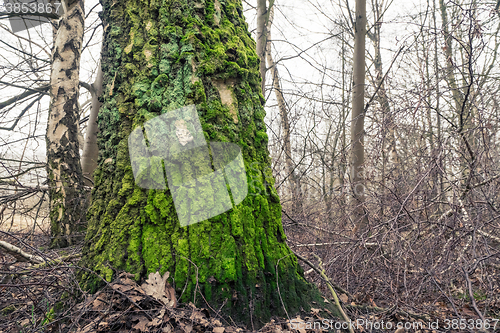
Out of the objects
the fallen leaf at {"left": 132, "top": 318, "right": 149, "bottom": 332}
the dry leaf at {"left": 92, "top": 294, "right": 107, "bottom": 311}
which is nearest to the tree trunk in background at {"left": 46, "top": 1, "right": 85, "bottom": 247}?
the dry leaf at {"left": 92, "top": 294, "right": 107, "bottom": 311}

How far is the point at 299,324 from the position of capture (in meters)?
1.24

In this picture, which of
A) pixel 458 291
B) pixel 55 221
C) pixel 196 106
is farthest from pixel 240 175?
pixel 55 221

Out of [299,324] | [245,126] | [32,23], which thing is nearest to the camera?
[299,324]

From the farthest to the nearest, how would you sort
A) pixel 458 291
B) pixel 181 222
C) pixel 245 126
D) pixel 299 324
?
pixel 458 291
pixel 245 126
pixel 181 222
pixel 299 324

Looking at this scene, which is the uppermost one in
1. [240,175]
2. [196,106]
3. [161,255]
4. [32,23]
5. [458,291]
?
[32,23]

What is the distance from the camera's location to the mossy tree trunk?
130cm

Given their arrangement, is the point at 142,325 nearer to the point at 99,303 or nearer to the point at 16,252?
the point at 99,303

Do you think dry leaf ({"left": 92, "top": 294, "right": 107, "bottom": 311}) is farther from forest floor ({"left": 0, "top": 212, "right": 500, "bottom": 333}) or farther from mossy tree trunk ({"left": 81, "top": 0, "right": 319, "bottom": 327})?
mossy tree trunk ({"left": 81, "top": 0, "right": 319, "bottom": 327})

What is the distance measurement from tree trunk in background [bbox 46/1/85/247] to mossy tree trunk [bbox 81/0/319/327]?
2.64m

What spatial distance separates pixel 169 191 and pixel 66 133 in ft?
11.2

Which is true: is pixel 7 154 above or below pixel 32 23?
below

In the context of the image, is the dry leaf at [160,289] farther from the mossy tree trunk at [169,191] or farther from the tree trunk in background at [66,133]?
the tree trunk in background at [66,133]

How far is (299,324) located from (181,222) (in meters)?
0.74

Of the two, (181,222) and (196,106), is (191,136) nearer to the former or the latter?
(196,106)
